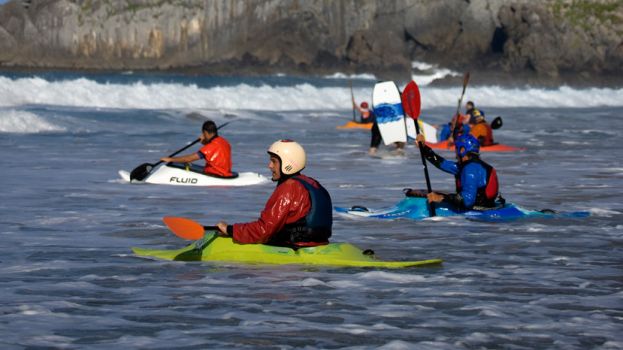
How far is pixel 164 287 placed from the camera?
1030 cm

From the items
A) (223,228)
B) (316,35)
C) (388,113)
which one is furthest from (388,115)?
(316,35)

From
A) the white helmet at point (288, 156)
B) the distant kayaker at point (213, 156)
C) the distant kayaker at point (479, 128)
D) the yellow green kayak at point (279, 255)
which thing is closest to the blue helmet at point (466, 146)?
the yellow green kayak at point (279, 255)

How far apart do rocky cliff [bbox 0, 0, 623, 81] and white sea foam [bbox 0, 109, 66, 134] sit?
8147 cm

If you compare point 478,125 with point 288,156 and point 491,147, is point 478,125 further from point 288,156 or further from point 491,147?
point 288,156

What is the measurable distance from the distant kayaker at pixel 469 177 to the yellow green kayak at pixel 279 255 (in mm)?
3136

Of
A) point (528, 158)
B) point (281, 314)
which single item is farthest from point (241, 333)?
point (528, 158)

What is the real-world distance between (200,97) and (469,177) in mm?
43053

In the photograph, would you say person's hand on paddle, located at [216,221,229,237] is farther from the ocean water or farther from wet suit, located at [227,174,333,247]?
the ocean water

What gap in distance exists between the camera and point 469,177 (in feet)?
47.2

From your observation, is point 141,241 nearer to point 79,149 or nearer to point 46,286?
point 46,286

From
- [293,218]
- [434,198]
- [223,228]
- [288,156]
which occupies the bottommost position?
[434,198]

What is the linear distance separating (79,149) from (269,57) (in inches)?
4767

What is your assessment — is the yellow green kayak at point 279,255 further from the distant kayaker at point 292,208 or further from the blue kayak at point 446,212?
the blue kayak at point 446,212

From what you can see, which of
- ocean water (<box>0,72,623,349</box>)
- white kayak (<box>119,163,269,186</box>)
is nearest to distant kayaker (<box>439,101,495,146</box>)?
ocean water (<box>0,72,623,349</box>)
